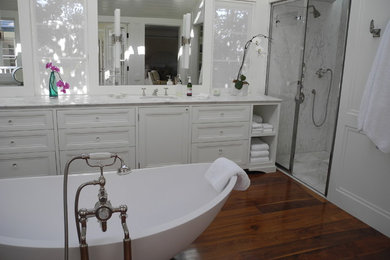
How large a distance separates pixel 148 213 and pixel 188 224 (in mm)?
755

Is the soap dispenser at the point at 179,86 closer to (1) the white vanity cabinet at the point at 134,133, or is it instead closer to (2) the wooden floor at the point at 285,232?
(1) the white vanity cabinet at the point at 134,133

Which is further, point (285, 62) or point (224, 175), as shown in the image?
point (285, 62)

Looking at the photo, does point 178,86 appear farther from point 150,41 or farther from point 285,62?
point 285,62

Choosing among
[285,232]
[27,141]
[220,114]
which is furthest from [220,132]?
[27,141]

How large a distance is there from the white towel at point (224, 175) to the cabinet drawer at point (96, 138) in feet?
3.80

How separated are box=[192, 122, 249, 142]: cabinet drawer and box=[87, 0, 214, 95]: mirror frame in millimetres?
608

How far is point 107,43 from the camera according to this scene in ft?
11.2

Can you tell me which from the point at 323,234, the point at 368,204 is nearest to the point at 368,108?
the point at 368,204

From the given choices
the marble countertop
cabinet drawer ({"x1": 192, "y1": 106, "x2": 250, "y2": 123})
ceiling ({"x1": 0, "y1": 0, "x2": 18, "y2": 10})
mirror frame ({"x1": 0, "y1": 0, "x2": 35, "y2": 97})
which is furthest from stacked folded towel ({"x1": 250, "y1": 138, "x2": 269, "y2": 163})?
ceiling ({"x1": 0, "y1": 0, "x2": 18, "y2": 10})

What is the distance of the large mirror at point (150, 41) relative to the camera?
339cm

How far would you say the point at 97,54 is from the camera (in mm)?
3385

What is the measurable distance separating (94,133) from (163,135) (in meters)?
0.68

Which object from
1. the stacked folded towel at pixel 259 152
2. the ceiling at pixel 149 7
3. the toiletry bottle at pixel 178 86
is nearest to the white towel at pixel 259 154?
the stacked folded towel at pixel 259 152

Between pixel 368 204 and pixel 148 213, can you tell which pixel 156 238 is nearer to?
pixel 148 213
